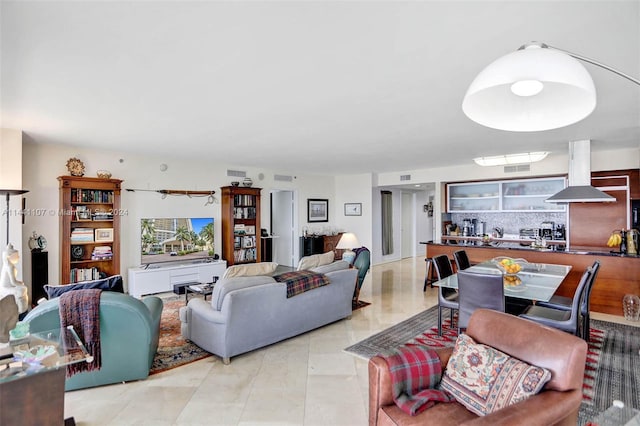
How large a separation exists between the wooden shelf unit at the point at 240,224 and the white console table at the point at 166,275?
1.70ft

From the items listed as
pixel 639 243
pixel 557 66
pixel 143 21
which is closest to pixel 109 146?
pixel 143 21

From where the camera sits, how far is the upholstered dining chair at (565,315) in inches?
117

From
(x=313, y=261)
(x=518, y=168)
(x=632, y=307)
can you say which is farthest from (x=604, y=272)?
(x=313, y=261)

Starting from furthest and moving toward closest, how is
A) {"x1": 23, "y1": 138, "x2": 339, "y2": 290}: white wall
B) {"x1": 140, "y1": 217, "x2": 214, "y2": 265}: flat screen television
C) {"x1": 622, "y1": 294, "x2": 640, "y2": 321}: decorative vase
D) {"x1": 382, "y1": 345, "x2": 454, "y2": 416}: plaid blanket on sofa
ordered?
{"x1": 140, "y1": 217, "x2": 214, "y2": 265}: flat screen television
{"x1": 23, "y1": 138, "x2": 339, "y2": 290}: white wall
{"x1": 622, "y1": 294, "x2": 640, "y2": 321}: decorative vase
{"x1": 382, "y1": 345, "x2": 454, "y2": 416}: plaid blanket on sofa

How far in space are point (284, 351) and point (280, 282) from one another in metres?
0.70

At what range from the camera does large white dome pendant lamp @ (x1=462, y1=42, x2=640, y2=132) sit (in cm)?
103

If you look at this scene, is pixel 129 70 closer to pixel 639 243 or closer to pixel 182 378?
pixel 182 378

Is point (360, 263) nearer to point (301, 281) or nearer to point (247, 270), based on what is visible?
point (301, 281)

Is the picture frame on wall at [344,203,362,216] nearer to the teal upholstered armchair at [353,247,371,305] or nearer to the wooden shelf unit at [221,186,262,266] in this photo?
the wooden shelf unit at [221,186,262,266]

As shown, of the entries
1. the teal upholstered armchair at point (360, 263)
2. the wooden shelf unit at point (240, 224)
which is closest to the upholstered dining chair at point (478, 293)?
the teal upholstered armchair at point (360, 263)

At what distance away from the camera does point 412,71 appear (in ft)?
7.95

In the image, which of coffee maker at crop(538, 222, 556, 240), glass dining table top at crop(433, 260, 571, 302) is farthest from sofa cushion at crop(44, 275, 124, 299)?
coffee maker at crop(538, 222, 556, 240)

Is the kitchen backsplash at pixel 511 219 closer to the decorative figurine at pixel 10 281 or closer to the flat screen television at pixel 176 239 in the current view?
the flat screen television at pixel 176 239

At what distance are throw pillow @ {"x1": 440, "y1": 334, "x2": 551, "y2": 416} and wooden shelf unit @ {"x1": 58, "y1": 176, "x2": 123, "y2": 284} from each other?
5.58 meters
